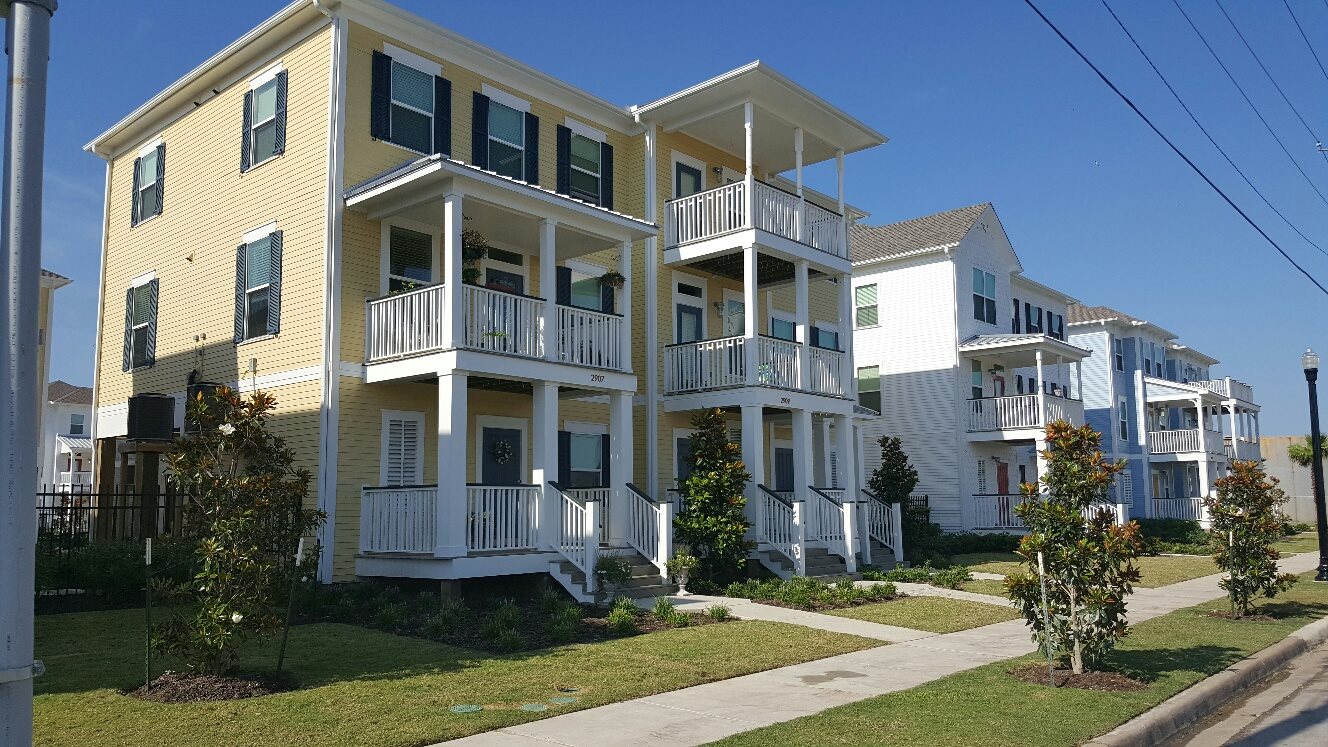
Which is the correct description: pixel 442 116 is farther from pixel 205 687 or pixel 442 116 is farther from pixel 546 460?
pixel 205 687

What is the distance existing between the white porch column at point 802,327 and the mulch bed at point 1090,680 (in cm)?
1129

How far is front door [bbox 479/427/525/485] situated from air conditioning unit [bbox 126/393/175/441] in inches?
215

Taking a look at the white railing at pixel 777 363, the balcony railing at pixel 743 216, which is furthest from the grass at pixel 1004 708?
the balcony railing at pixel 743 216

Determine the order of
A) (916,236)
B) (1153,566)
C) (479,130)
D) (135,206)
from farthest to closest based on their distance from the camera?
(916,236) → (1153,566) → (135,206) → (479,130)

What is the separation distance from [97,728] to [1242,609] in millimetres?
14796

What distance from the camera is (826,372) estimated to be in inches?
874

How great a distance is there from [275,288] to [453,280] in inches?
163

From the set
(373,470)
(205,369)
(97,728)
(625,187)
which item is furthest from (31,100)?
(625,187)

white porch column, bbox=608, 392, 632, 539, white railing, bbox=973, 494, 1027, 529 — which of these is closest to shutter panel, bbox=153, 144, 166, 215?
white porch column, bbox=608, 392, 632, 539

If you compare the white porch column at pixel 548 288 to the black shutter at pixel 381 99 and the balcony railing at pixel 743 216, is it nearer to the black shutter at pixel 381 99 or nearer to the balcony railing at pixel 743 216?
the black shutter at pixel 381 99

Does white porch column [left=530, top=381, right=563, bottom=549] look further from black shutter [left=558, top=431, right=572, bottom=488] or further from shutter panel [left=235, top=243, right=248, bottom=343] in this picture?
shutter panel [left=235, top=243, right=248, bottom=343]

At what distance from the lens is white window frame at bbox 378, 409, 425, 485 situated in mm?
16609

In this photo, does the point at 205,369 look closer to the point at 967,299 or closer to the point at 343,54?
the point at 343,54

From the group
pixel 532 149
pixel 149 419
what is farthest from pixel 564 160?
pixel 149 419
